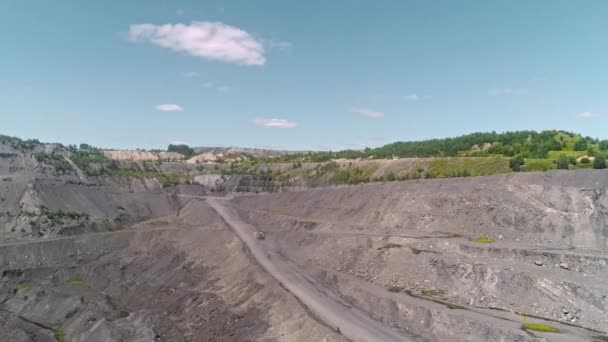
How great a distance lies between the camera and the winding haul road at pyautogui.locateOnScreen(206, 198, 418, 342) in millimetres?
32281

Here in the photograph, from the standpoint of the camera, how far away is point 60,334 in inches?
1561

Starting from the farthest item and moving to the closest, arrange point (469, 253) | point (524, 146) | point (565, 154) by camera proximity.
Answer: point (524, 146)
point (565, 154)
point (469, 253)

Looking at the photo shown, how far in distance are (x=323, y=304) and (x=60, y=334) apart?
74.1ft

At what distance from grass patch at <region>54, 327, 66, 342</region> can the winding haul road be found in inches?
745

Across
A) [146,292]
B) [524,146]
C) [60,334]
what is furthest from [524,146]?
[60,334]

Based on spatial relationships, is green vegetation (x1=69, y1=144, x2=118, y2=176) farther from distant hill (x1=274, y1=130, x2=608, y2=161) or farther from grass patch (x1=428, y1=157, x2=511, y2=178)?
grass patch (x1=428, y1=157, x2=511, y2=178)

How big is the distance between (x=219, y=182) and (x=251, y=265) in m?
73.6

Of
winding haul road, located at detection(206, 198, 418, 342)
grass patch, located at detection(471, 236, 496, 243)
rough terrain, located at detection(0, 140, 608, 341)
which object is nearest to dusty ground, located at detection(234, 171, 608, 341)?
rough terrain, located at detection(0, 140, 608, 341)

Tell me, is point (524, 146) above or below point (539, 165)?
above

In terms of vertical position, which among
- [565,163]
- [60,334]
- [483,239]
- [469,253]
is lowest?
[60,334]

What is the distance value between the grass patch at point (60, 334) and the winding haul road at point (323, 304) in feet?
62.0

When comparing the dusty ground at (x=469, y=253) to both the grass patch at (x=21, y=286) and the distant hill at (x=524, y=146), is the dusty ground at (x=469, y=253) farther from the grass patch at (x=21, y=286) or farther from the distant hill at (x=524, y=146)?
the grass patch at (x=21, y=286)

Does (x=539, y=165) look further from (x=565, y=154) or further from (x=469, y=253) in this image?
(x=469, y=253)

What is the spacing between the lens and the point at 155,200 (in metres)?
98.8
